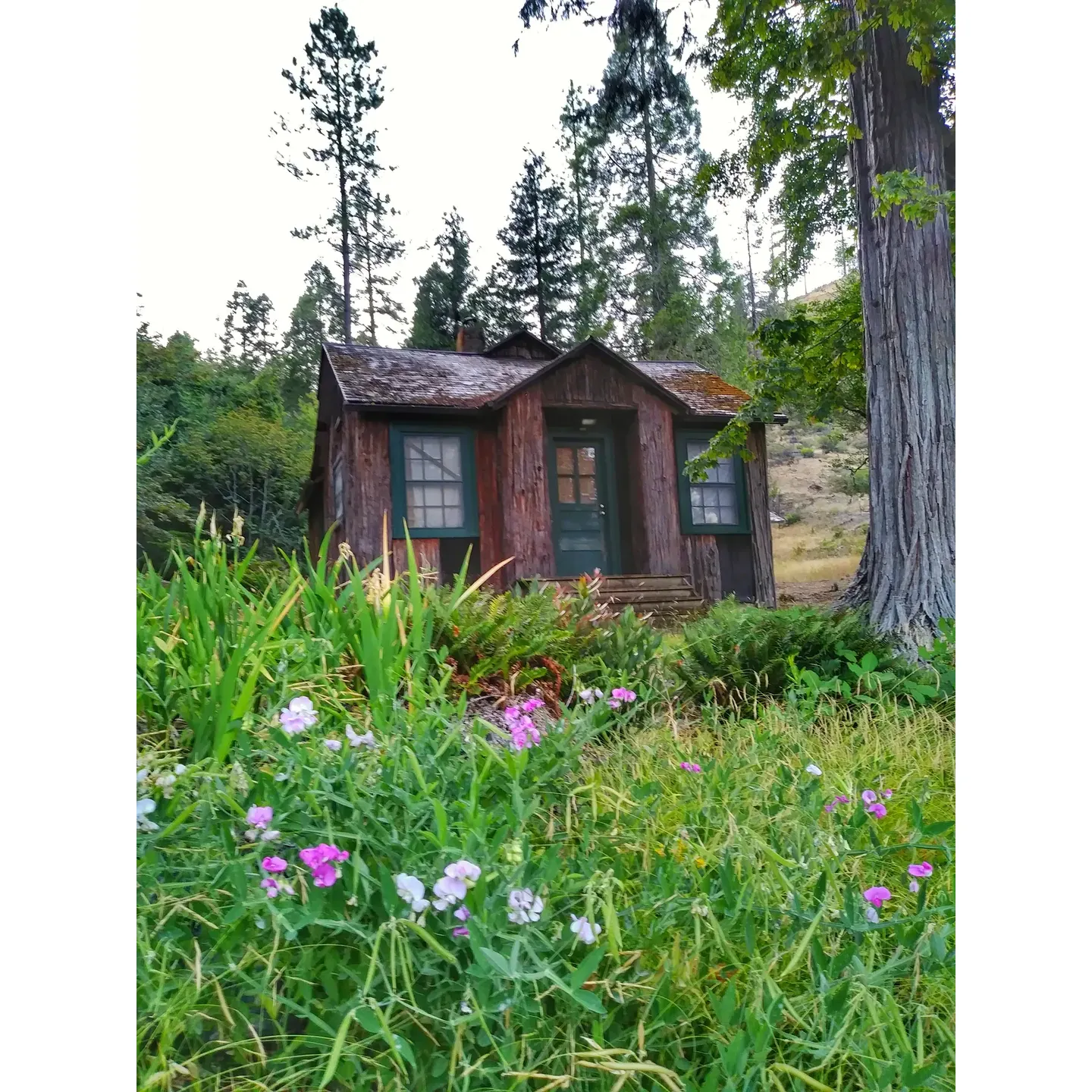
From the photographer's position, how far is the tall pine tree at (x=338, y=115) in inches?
66.6

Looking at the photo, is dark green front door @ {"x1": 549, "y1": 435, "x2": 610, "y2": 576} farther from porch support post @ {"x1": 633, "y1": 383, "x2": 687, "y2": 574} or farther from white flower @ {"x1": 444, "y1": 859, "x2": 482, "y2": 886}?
white flower @ {"x1": 444, "y1": 859, "x2": 482, "y2": 886}

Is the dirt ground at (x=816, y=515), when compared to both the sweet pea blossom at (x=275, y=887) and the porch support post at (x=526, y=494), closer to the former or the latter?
the porch support post at (x=526, y=494)

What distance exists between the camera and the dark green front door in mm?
1924

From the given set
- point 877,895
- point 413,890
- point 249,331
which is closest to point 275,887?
point 413,890

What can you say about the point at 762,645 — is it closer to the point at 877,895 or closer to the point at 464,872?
the point at 877,895

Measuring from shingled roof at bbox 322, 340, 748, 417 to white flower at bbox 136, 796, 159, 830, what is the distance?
3.04ft

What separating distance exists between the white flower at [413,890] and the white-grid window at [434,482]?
1.07 metres

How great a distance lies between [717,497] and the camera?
198cm

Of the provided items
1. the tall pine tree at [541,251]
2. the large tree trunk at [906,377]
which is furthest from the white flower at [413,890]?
the large tree trunk at [906,377]

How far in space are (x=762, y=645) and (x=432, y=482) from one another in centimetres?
93

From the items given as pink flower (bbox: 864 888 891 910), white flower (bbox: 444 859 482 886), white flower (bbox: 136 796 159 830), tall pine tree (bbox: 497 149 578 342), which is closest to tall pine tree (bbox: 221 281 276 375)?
tall pine tree (bbox: 497 149 578 342)
